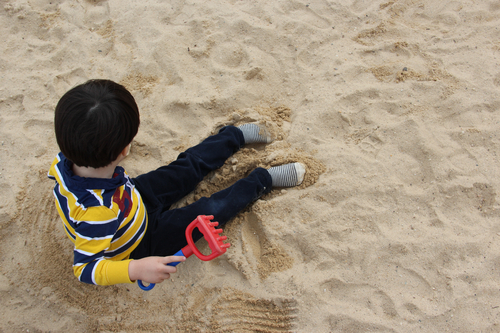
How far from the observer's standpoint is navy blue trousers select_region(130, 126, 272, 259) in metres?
1.61

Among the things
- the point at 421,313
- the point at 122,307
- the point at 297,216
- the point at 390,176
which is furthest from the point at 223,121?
the point at 421,313

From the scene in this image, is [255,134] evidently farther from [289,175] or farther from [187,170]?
[187,170]

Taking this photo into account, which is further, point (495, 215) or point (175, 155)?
point (175, 155)

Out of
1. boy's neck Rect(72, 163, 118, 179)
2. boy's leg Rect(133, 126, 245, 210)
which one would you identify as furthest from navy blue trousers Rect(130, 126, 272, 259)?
boy's neck Rect(72, 163, 118, 179)

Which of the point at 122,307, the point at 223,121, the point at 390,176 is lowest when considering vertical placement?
the point at 122,307

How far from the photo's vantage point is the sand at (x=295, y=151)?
59.5 inches

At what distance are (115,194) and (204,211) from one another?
0.48m

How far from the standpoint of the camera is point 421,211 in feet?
5.39

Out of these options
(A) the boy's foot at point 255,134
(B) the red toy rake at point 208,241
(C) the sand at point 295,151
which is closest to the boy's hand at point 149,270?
(B) the red toy rake at point 208,241

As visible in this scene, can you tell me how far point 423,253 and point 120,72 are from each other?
7.71 feet

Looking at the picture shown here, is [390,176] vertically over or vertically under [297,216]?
over

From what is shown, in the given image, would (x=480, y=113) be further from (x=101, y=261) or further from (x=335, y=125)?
(x=101, y=261)

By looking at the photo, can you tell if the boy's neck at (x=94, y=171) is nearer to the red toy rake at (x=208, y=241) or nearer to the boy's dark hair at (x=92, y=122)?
the boy's dark hair at (x=92, y=122)

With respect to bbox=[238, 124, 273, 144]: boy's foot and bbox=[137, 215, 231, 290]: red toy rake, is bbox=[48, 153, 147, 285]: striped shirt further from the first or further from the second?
bbox=[238, 124, 273, 144]: boy's foot
